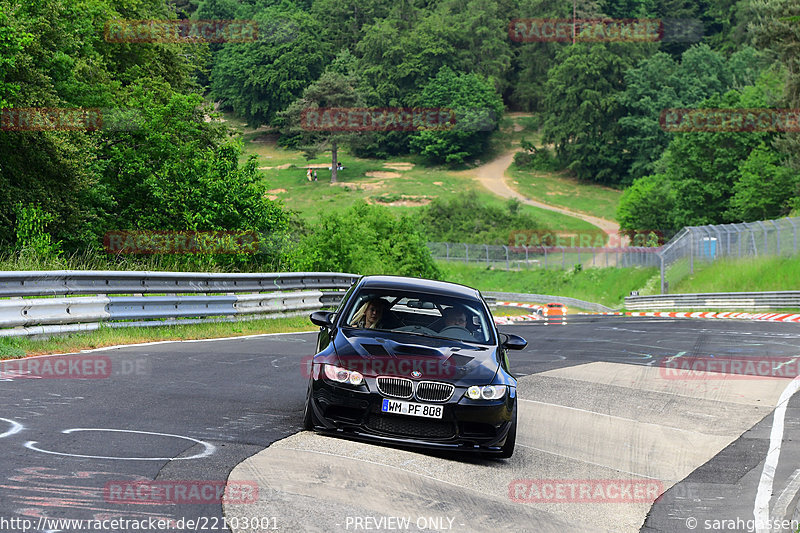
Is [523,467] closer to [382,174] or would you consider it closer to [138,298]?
[138,298]

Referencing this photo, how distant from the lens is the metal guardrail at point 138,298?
42.8ft

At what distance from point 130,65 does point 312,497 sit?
38820mm

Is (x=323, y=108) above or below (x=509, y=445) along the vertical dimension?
above

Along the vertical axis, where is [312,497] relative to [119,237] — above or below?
above

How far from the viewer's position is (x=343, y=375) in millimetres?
8125

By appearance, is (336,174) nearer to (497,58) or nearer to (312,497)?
(497,58)

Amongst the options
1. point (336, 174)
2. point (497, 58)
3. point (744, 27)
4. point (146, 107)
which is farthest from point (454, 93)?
point (146, 107)

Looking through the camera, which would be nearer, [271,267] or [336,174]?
[271,267]

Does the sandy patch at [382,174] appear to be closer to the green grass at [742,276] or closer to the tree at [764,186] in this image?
the tree at [764,186]

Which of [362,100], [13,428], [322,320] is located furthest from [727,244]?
[362,100]

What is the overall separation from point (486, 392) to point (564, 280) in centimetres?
6515

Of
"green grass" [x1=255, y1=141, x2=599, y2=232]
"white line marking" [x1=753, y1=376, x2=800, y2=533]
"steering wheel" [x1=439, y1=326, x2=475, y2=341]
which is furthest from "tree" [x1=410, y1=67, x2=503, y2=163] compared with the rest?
"steering wheel" [x1=439, y1=326, x2=475, y2=341]

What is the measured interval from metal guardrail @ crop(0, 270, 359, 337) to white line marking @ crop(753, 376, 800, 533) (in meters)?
7.73

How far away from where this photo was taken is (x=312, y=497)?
20.1ft
